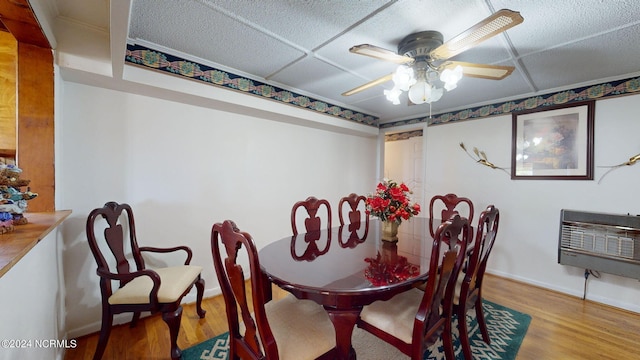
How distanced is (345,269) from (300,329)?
0.37 meters

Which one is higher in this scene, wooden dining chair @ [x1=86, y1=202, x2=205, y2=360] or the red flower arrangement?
the red flower arrangement

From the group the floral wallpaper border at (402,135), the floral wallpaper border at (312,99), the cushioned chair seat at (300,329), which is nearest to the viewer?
the cushioned chair seat at (300,329)

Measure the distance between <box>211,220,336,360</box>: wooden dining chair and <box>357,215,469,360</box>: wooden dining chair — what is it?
32cm

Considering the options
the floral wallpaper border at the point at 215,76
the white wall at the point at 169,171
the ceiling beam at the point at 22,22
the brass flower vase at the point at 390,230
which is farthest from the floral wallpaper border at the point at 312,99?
the brass flower vase at the point at 390,230

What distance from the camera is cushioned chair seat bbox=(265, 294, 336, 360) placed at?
109cm

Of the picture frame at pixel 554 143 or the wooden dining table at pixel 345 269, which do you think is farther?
the picture frame at pixel 554 143

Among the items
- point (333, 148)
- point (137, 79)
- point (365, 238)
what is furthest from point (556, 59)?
point (137, 79)

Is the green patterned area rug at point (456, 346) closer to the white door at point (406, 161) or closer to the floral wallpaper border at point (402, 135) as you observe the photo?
the white door at point (406, 161)

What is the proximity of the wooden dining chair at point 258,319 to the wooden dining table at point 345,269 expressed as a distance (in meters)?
0.14

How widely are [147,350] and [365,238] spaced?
174cm

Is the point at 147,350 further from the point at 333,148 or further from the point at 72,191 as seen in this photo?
the point at 333,148

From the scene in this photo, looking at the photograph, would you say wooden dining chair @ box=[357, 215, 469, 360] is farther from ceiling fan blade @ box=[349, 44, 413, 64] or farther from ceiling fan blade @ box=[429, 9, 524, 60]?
ceiling fan blade @ box=[349, 44, 413, 64]

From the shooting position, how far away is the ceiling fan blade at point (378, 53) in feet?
4.62

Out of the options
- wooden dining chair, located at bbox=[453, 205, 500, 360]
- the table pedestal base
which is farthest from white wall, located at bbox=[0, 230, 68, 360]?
wooden dining chair, located at bbox=[453, 205, 500, 360]
